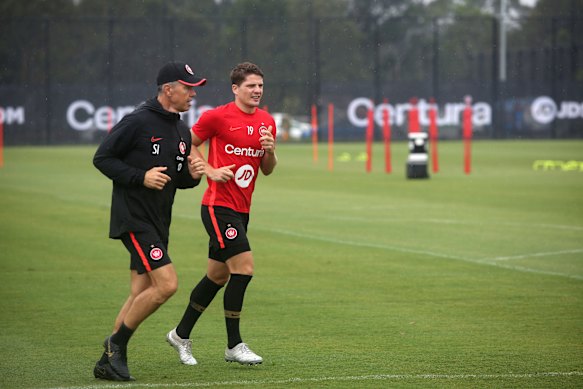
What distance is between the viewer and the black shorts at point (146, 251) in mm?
7543

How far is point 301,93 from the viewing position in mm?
55094

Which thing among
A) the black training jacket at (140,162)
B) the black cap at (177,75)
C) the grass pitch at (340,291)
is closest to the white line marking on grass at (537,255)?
the grass pitch at (340,291)

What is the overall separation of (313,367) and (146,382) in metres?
1.22

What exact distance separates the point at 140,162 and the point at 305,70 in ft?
160

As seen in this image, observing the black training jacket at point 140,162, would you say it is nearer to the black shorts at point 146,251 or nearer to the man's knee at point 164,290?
the black shorts at point 146,251

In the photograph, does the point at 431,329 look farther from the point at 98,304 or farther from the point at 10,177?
the point at 10,177

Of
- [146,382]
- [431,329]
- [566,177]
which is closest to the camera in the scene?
[146,382]

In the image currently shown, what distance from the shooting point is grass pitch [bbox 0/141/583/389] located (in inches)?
315

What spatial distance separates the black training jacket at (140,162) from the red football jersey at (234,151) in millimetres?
564

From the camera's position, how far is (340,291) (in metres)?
11.8

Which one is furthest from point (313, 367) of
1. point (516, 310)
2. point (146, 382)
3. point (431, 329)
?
point (516, 310)

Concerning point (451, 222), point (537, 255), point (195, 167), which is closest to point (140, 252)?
point (195, 167)

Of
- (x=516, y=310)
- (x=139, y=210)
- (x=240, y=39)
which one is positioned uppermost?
(x=240, y=39)

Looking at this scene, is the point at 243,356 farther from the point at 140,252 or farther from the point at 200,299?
the point at 140,252
